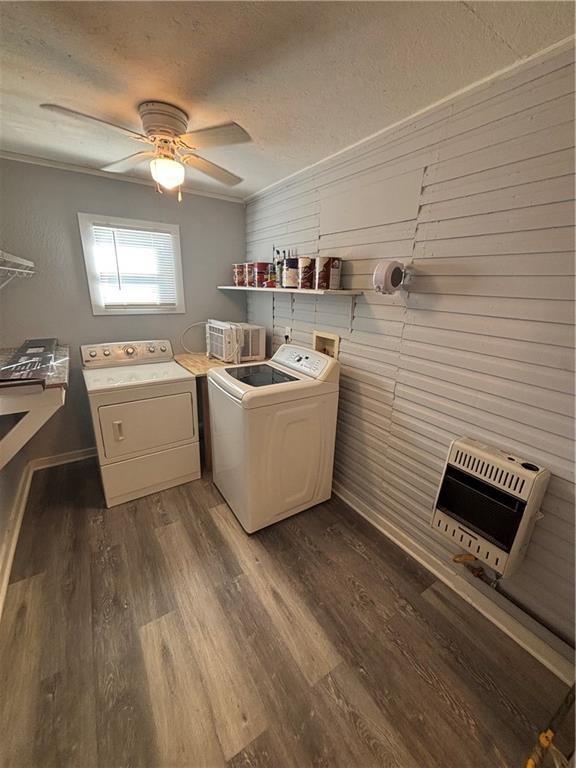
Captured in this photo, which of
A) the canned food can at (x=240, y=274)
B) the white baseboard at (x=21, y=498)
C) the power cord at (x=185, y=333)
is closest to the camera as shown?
the white baseboard at (x=21, y=498)

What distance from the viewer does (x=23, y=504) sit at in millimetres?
2043

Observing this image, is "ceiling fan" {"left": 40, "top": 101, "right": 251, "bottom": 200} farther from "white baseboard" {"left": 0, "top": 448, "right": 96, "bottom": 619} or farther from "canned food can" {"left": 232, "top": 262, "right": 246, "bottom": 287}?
"white baseboard" {"left": 0, "top": 448, "right": 96, "bottom": 619}

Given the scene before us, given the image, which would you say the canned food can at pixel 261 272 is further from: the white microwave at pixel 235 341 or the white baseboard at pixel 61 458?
the white baseboard at pixel 61 458

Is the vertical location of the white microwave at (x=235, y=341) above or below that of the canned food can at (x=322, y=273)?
below

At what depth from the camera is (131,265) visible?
256cm

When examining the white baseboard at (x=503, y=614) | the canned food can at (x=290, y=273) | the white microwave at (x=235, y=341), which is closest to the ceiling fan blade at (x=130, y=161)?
the canned food can at (x=290, y=273)

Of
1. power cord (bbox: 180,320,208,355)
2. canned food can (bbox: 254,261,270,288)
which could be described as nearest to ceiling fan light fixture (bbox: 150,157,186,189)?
canned food can (bbox: 254,261,270,288)

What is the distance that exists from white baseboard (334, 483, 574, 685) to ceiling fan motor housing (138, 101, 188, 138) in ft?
8.10

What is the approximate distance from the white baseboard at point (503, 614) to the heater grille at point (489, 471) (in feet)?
2.09

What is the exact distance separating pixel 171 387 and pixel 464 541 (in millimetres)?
1959

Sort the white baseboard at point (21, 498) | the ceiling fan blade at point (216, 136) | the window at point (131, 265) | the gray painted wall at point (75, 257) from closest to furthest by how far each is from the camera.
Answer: the ceiling fan blade at point (216, 136)
the white baseboard at point (21, 498)
the gray painted wall at point (75, 257)
the window at point (131, 265)

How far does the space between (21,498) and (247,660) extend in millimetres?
1886

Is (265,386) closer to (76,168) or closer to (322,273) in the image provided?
(322,273)

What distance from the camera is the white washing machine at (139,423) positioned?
1.98m
